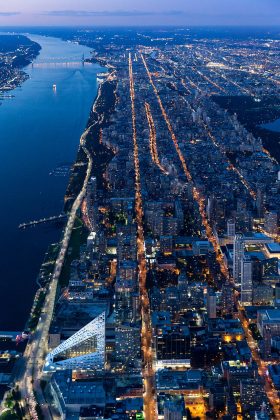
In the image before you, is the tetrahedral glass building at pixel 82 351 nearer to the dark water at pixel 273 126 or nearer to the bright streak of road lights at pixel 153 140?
the bright streak of road lights at pixel 153 140

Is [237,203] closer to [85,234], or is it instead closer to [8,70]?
[85,234]

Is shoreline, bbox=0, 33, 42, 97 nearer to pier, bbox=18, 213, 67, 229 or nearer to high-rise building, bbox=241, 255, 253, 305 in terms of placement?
pier, bbox=18, 213, 67, 229

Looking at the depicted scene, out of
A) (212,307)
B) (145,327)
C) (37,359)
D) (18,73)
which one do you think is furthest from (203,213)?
(18,73)

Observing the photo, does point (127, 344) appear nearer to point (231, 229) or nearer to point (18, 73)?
point (231, 229)

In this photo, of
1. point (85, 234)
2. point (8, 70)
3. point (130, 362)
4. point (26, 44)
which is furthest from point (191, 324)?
point (26, 44)

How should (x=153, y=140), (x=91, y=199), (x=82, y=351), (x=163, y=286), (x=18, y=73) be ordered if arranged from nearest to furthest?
(x=82, y=351), (x=163, y=286), (x=91, y=199), (x=153, y=140), (x=18, y=73)

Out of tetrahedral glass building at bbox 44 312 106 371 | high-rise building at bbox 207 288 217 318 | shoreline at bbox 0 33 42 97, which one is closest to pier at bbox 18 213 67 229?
high-rise building at bbox 207 288 217 318

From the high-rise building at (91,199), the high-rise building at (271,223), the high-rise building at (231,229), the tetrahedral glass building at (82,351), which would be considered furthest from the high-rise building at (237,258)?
the high-rise building at (91,199)

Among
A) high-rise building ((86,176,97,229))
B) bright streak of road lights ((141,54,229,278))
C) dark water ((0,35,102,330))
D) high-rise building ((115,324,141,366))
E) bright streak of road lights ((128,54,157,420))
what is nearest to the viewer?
bright streak of road lights ((128,54,157,420))
